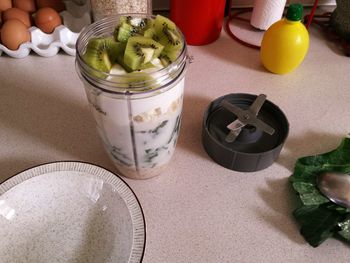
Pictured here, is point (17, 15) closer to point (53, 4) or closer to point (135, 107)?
point (53, 4)

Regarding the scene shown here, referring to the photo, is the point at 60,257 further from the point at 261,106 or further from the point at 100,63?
the point at 261,106

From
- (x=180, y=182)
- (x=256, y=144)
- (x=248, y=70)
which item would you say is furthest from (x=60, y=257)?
(x=248, y=70)

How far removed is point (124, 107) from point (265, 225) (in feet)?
0.95

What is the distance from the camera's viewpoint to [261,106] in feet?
2.14

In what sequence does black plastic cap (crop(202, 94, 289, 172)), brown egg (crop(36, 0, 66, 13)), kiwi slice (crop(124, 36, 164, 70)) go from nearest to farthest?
kiwi slice (crop(124, 36, 164, 70)), black plastic cap (crop(202, 94, 289, 172)), brown egg (crop(36, 0, 66, 13))

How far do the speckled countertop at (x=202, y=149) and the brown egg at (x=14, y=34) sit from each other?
42 millimetres

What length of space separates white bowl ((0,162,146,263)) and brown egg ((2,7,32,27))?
16.8 inches

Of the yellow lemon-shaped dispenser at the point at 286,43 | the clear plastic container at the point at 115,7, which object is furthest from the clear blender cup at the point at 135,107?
the yellow lemon-shaped dispenser at the point at 286,43

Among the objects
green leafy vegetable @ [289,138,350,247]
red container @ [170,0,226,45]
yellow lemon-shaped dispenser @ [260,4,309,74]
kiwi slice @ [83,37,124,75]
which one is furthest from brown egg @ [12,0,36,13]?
green leafy vegetable @ [289,138,350,247]

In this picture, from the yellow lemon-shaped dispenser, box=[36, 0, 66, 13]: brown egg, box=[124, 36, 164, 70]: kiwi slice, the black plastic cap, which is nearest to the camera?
box=[124, 36, 164, 70]: kiwi slice

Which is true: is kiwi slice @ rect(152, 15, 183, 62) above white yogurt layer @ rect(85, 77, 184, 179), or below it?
above

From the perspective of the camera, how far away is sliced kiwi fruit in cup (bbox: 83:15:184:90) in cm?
43

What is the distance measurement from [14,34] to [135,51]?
0.45 m

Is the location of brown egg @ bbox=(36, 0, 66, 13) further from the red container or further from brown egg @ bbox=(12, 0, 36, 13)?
the red container
